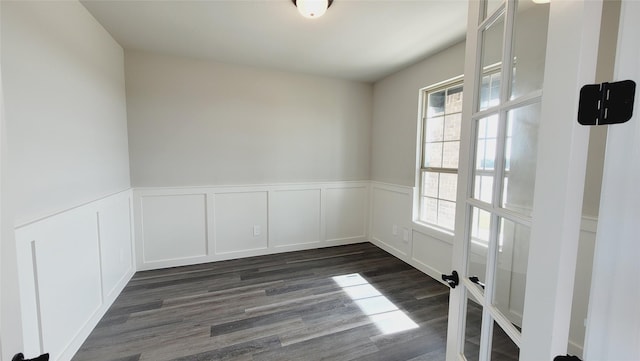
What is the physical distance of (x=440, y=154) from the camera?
9.30 ft

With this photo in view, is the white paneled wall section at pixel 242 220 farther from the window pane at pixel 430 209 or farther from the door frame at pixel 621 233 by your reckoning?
the door frame at pixel 621 233

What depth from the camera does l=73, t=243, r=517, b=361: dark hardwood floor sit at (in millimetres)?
1741

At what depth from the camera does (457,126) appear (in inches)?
104

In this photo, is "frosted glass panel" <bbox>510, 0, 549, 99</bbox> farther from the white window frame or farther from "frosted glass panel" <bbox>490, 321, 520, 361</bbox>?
the white window frame

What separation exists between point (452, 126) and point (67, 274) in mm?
3446

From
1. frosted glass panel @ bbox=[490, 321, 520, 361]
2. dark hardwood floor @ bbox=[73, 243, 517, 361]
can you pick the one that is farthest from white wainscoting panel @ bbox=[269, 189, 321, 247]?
frosted glass panel @ bbox=[490, 321, 520, 361]

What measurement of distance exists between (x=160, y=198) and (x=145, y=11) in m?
1.89

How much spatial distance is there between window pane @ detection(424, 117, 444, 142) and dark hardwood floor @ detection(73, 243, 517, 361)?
159 centimetres

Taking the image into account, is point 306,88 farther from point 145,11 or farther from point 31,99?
point 31,99

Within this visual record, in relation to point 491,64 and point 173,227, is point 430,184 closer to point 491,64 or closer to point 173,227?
point 491,64

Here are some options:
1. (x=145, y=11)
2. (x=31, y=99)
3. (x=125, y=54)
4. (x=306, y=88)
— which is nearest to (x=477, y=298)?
(x=31, y=99)

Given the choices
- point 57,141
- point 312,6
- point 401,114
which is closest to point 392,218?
point 401,114

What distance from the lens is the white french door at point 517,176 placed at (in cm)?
55

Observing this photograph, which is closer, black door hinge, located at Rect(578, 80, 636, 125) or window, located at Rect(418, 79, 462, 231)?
black door hinge, located at Rect(578, 80, 636, 125)
